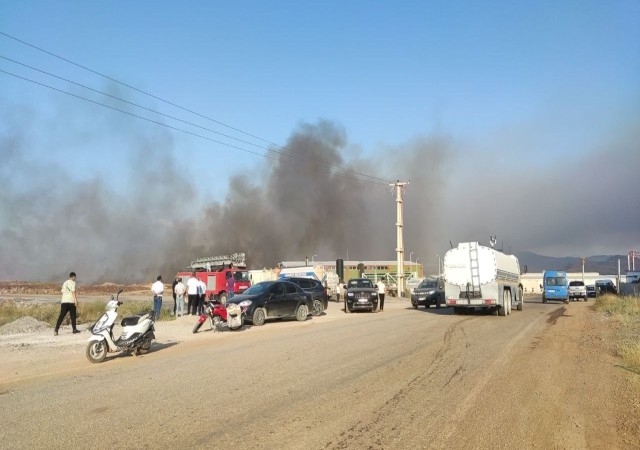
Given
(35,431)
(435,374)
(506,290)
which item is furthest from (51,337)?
(506,290)

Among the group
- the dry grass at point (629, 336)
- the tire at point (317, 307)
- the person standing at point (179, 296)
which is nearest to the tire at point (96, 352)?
the dry grass at point (629, 336)

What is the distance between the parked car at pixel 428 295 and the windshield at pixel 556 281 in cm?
1506

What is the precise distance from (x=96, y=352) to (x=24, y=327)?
29.6 ft

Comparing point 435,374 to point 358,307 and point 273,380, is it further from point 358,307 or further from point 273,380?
point 358,307

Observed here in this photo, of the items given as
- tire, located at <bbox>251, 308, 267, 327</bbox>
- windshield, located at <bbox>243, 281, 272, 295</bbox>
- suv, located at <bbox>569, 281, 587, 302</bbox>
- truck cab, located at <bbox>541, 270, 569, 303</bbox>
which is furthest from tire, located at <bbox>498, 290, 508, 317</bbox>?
suv, located at <bbox>569, 281, 587, 302</bbox>

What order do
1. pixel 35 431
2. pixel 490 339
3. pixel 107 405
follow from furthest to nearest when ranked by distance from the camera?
pixel 490 339 → pixel 107 405 → pixel 35 431

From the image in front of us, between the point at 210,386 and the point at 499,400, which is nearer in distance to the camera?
the point at 499,400

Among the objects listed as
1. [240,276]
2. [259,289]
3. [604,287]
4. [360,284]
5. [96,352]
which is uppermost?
[240,276]

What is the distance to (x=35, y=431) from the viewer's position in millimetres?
5672

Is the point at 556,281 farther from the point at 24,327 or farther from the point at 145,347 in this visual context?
the point at 24,327

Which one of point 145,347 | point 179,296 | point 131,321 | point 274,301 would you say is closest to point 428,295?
point 274,301

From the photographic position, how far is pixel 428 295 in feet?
94.4

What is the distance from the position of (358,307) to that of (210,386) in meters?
18.3

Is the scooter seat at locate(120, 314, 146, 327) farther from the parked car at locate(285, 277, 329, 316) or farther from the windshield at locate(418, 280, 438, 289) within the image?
the windshield at locate(418, 280, 438, 289)
